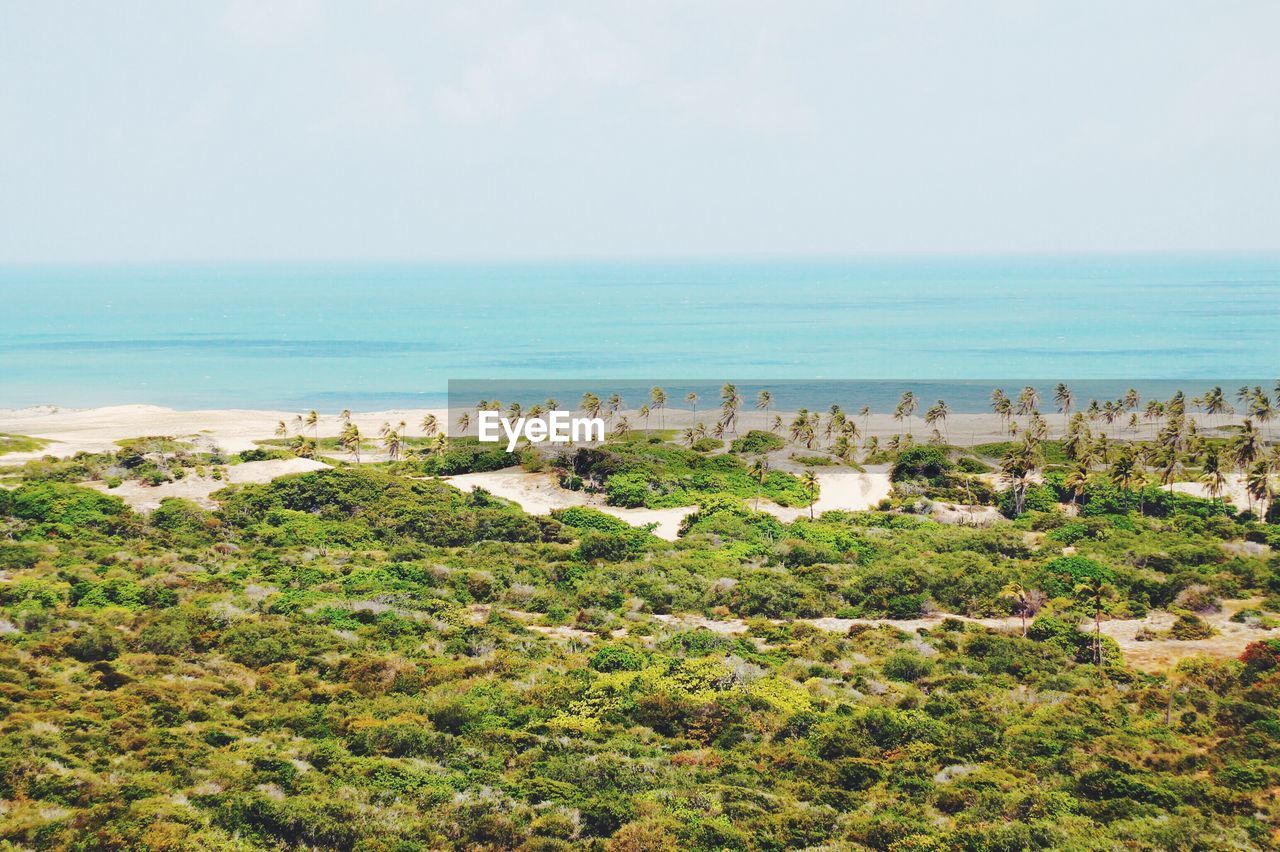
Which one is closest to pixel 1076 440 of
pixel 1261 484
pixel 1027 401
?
pixel 1261 484

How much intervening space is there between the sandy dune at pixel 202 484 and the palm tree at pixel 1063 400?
64098 mm

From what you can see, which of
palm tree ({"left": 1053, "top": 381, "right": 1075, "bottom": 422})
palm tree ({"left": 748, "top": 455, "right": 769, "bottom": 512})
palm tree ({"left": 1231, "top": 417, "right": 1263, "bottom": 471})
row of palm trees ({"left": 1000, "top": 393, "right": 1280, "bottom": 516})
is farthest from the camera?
palm tree ({"left": 1053, "top": 381, "right": 1075, "bottom": 422})

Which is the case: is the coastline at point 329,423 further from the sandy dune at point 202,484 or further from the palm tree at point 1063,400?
the sandy dune at point 202,484

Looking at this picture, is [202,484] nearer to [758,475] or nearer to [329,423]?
[758,475]

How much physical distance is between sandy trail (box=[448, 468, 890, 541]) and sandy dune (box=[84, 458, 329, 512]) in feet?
33.4

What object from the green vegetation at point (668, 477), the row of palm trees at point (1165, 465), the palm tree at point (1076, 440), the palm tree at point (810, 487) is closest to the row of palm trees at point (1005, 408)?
the palm tree at point (1076, 440)

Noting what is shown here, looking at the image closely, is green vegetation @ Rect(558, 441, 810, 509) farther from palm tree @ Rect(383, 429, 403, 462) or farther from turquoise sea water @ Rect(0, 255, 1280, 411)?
turquoise sea water @ Rect(0, 255, 1280, 411)

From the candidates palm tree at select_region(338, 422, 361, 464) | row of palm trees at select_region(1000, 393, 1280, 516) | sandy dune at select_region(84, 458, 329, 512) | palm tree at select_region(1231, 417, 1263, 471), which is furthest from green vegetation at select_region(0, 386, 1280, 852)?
palm tree at select_region(338, 422, 361, 464)

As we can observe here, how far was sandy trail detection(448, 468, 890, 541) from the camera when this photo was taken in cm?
6028

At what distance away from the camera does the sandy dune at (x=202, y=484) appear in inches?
2175

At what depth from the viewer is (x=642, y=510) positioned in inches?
2432

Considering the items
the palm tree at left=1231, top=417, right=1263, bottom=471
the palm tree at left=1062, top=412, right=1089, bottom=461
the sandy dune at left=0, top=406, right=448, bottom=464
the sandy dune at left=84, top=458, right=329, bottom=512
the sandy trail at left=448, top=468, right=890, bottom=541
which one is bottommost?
the sandy dune at left=0, top=406, right=448, bottom=464

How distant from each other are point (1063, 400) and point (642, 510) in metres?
54.4

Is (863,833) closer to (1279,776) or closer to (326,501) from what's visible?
(1279,776)
